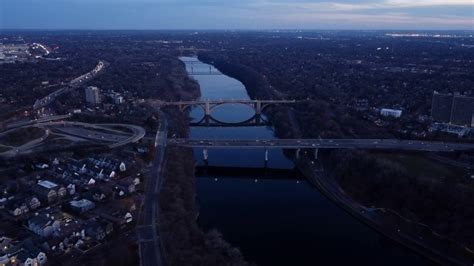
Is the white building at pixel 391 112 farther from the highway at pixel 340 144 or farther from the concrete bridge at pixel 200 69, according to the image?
the concrete bridge at pixel 200 69

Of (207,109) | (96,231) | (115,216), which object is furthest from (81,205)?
(207,109)

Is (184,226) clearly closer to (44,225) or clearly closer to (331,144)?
(44,225)

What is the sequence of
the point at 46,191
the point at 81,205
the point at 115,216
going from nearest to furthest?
the point at 115,216 → the point at 81,205 → the point at 46,191

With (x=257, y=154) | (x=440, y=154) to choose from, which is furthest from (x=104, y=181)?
(x=440, y=154)

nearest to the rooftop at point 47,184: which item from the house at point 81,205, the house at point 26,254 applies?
the house at point 81,205

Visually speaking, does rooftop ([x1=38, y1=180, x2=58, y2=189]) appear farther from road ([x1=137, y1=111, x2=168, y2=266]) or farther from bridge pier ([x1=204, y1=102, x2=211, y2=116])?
bridge pier ([x1=204, y1=102, x2=211, y2=116])

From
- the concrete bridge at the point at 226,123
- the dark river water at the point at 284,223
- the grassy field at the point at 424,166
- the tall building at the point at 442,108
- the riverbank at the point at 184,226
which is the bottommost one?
the concrete bridge at the point at 226,123

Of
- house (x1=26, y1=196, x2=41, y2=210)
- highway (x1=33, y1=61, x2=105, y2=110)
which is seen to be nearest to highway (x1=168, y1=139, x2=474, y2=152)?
house (x1=26, y1=196, x2=41, y2=210)
